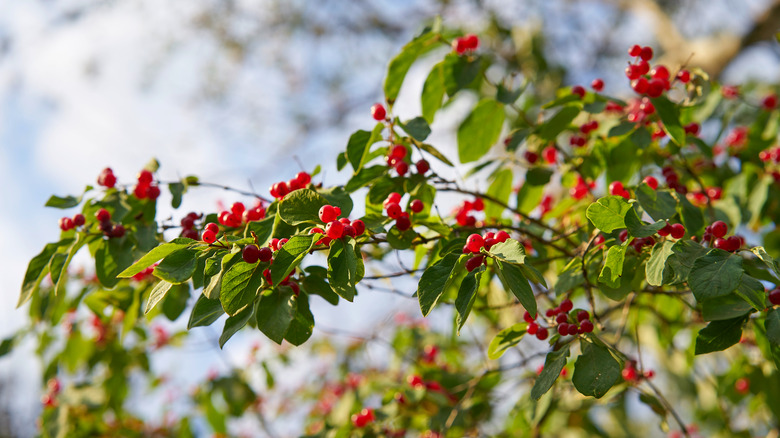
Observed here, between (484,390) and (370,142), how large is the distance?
4.22ft

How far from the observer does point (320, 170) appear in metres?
1.66

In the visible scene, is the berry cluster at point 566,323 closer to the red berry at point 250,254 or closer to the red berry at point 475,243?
the red berry at point 475,243

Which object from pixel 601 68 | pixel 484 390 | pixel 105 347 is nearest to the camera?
pixel 484 390

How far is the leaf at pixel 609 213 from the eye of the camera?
1202mm

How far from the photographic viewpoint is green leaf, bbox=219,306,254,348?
109 centimetres

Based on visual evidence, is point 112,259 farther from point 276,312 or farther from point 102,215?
point 276,312

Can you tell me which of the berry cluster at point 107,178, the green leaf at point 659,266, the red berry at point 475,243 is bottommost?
the green leaf at point 659,266

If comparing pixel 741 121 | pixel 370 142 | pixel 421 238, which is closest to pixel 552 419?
pixel 741 121

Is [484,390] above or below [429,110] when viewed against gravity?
below

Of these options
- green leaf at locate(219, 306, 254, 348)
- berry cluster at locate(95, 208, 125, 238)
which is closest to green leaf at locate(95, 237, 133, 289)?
berry cluster at locate(95, 208, 125, 238)

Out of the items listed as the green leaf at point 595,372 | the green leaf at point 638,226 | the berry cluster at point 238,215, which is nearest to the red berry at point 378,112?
the berry cluster at point 238,215

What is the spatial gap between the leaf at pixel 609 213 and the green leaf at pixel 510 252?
0.74ft

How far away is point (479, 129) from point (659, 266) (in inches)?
34.3

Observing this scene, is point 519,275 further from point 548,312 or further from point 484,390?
point 484,390
